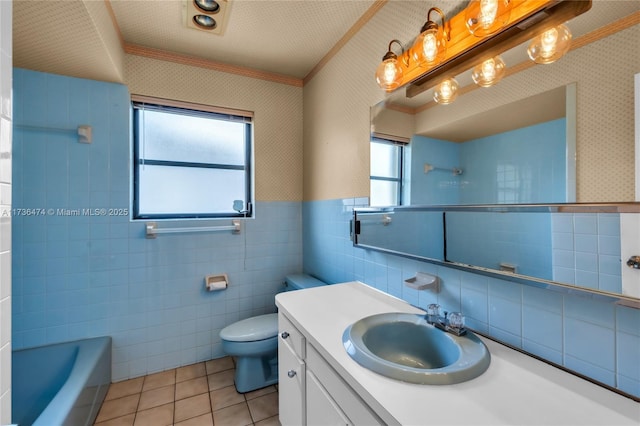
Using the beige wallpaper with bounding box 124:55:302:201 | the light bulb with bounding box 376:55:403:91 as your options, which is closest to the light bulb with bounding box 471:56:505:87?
the light bulb with bounding box 376:55:403:91

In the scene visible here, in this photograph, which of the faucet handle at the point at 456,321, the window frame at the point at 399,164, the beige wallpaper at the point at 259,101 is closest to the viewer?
the faucet handle at the point at 456,321

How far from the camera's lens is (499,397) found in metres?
0.69

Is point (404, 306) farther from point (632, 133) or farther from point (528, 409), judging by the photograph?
point (632, 133)

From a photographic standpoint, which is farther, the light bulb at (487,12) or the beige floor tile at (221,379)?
the beige floor tile at (221,379)

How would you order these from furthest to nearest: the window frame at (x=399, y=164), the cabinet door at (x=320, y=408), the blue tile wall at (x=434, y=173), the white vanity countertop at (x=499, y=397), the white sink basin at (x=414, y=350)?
the window frame at (x=399, y=164) → the blue tile wall at (x=434, y=173) → the cabinet door at (x=320, y=408) → the white sink basin at (x=414, y=350) → the white vanity countertop at (x=499, y=397)

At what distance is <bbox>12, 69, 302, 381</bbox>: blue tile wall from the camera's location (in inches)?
69.2

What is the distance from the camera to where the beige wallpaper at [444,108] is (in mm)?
693

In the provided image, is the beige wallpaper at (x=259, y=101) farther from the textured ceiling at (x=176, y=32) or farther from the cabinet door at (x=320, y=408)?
the cabinet door at (x=320, y=408)

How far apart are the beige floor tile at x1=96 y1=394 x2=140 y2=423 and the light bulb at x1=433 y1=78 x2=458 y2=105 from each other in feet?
8.09

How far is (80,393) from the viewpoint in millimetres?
1403

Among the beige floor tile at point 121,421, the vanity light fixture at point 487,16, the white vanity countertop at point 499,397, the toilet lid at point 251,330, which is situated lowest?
the beige floor tile at point 121,421

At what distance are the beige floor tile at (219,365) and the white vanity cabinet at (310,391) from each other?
3.09ft

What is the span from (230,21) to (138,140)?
3.66ft

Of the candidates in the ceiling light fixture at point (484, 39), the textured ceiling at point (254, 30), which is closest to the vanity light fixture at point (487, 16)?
the ceiling light fixture at point (484, 39)
